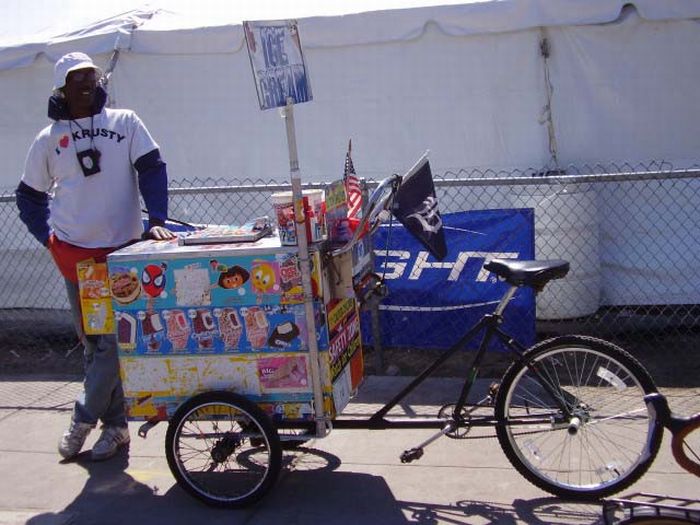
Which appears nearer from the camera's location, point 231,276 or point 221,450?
point 231,276

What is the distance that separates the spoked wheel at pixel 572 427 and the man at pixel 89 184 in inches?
78.5

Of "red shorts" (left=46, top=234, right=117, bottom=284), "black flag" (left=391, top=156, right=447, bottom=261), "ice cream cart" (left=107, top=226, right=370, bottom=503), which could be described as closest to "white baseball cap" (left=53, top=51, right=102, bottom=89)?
"red shorts" (left=46, top=234, right=117, bottom=284)

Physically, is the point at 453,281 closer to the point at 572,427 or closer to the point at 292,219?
the point at 572,427

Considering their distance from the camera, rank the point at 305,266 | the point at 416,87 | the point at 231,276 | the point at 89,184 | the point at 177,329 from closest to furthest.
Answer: the point at 305,266
the point at 231,276
the point at 177,329
the point at 89,184
the point at 416,87

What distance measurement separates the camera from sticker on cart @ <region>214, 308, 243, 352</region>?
13.5 ft

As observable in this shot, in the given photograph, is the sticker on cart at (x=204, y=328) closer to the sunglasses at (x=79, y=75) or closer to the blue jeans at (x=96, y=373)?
the blue jeans at (x=96, y=373)

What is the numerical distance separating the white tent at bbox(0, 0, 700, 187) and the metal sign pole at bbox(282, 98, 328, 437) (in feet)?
10.1

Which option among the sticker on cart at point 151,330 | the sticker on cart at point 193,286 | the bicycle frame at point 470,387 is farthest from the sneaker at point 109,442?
the bicycle frame at point 470,387

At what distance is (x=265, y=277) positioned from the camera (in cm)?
404

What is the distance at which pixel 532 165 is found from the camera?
687cm

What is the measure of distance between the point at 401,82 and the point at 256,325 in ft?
11.1

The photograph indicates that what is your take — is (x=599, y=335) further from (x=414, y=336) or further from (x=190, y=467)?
(x=190, y=467)

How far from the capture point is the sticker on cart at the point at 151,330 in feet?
13.8

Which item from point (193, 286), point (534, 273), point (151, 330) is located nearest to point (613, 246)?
point (534, 273)
